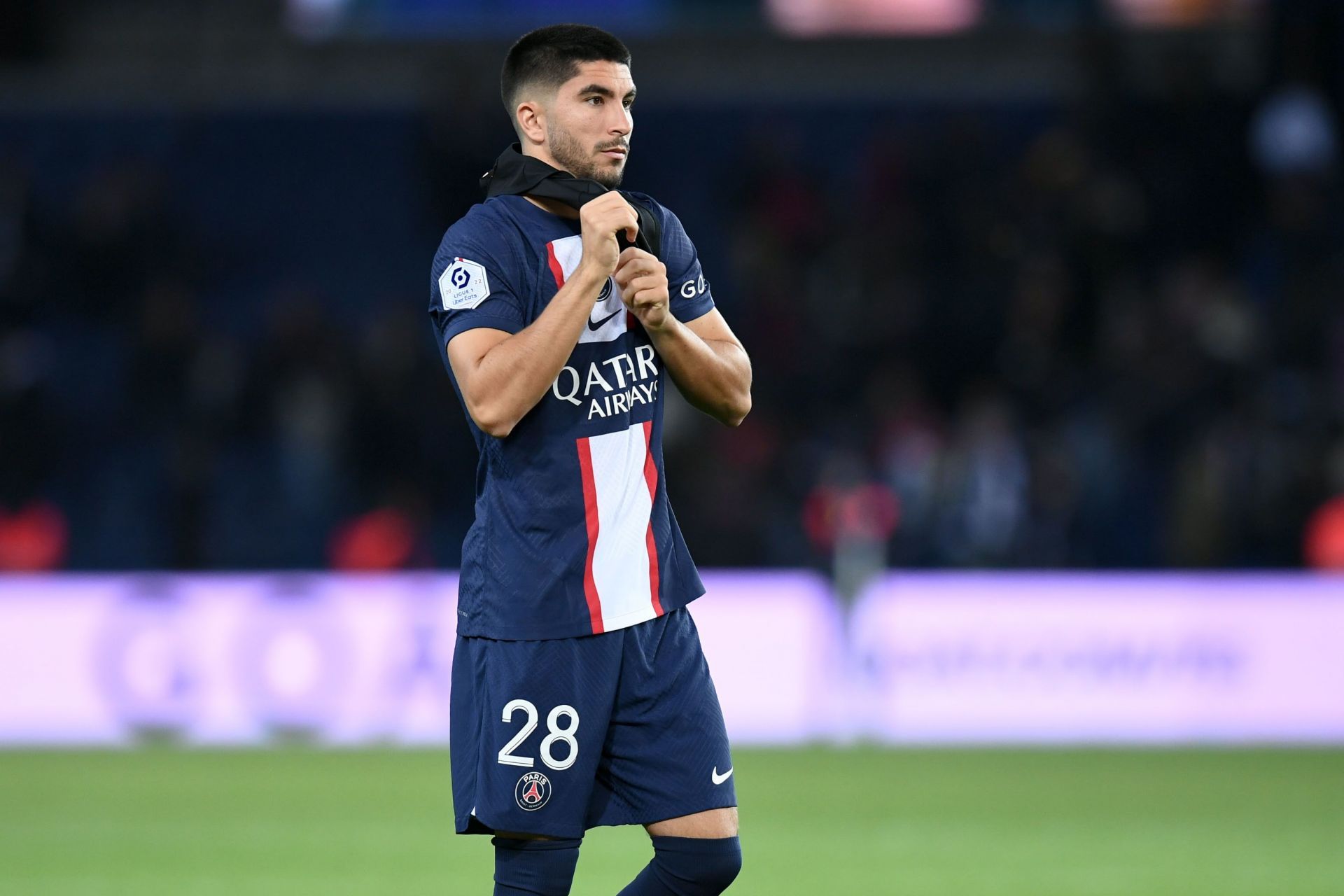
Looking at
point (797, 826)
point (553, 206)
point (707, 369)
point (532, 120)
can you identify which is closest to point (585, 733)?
point (707, 369)

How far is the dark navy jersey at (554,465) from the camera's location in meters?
3.39

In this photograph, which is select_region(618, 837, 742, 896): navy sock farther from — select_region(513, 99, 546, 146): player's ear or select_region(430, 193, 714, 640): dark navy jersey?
select_region(513, 99, 546, 146): player's ear

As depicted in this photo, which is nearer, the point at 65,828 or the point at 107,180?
the point at 65,828

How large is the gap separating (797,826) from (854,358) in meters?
5.89

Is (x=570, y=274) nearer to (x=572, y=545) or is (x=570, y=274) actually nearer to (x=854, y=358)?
(x=572, y=545)

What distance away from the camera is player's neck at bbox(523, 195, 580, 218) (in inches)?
137

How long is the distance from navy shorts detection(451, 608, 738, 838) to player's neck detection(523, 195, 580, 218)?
0.77 m

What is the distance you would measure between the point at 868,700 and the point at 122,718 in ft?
13.7

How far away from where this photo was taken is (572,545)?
341 cm

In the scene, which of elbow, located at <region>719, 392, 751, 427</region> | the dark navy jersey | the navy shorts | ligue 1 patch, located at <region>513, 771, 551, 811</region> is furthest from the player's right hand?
ligue 1 patch, located at <region>513, 771, 551, 811</region>

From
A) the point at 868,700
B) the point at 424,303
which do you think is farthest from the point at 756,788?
the point at 424,303

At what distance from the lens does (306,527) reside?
1302 centimetres

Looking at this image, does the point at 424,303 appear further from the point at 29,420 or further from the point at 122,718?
the point at 122,718

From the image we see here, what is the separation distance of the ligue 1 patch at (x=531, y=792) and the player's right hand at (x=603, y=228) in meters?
0.91
